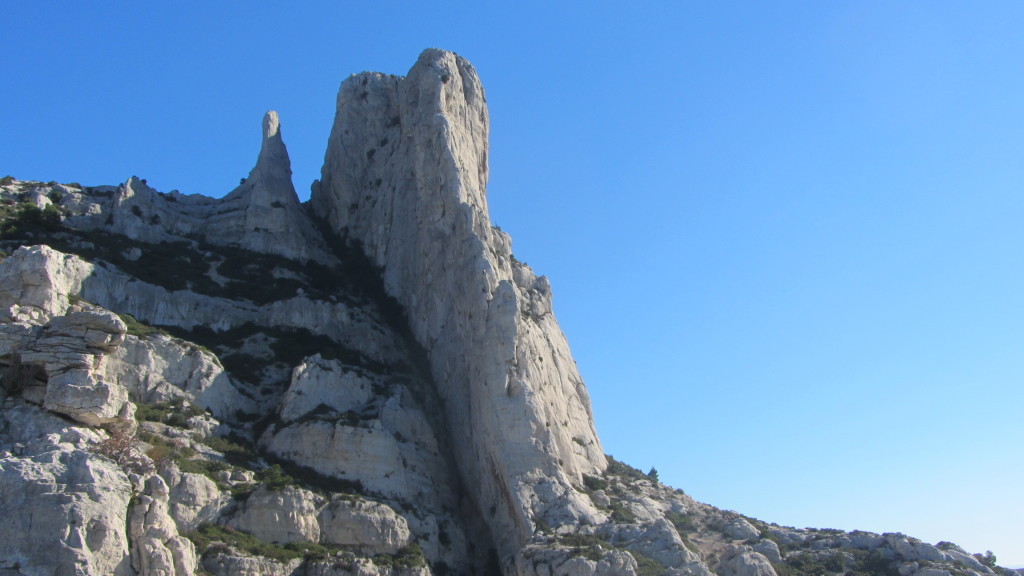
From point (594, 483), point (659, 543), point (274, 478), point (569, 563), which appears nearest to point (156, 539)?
point (274, 478)

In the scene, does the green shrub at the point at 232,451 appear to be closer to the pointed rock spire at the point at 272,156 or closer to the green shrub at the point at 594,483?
the green shrub at the point at 594,483

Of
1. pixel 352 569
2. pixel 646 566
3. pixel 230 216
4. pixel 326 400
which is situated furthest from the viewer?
pixel 230 216

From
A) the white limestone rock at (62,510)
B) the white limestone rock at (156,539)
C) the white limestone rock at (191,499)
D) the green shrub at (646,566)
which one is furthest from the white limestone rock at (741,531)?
the white limestone rock at (62,510)

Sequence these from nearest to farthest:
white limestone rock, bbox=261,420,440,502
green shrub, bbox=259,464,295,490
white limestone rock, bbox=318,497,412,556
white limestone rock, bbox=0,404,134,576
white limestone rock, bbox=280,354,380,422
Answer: white limestone rock, bbox=0,404,134,576
white limestone rock, bbox=318,497,412,556
green shrub, bbox=259,464,295,490
white limestone rock, bbox=261,420,440,502
white limestone rock, bbox=280,354,380,422

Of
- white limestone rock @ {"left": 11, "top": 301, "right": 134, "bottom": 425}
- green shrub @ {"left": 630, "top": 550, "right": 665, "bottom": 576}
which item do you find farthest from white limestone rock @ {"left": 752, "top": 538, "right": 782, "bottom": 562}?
white limestone rock @ {"left": 11, "top": 301, "right": 134, "bottom": 425}

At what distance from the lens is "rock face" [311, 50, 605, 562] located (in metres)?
54.8

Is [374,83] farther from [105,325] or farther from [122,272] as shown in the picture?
[105,325]

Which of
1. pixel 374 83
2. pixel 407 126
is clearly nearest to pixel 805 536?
pixel 407 126

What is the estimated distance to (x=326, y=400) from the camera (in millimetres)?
57375

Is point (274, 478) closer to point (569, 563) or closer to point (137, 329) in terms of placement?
point (137, 329)

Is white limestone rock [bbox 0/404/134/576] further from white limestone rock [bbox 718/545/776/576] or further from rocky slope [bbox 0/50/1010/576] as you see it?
white limestone rock [bbox 718/545/776/576]

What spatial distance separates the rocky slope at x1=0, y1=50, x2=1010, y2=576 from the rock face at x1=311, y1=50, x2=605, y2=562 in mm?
210

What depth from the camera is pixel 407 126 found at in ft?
254

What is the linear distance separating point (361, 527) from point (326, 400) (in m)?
10.4
